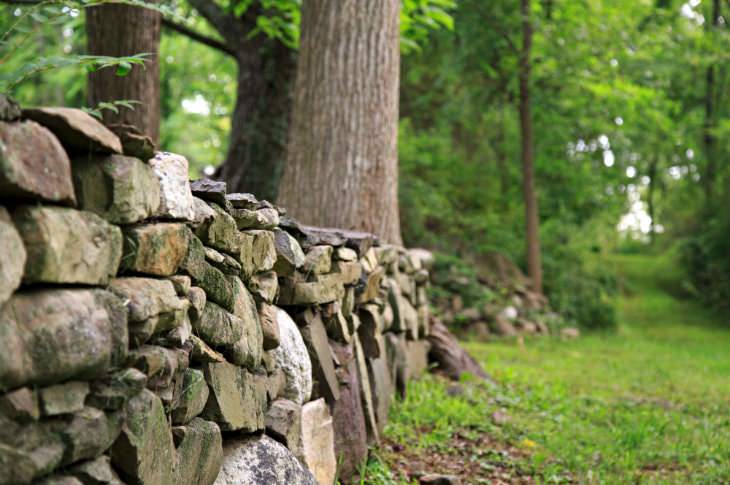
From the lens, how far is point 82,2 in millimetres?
3078

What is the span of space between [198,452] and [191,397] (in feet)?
0.60

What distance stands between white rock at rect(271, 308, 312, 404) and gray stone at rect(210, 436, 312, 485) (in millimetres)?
417

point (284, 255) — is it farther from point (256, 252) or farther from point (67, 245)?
point (67, 245)

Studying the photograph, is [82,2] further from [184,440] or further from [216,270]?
[184,440]

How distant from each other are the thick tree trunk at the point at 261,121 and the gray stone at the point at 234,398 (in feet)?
21.2

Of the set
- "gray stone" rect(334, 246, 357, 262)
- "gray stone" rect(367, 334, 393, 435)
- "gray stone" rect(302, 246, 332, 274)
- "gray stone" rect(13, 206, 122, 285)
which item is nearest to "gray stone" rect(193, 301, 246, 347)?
"gray stone" rect(13, 206, 122, 285)

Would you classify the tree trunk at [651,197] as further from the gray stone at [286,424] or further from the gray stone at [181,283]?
the gray stone at [181,283]

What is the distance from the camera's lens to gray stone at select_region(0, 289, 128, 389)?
1707 millimetres

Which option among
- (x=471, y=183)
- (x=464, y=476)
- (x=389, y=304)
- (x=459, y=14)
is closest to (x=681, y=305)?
(x=471, y=183)

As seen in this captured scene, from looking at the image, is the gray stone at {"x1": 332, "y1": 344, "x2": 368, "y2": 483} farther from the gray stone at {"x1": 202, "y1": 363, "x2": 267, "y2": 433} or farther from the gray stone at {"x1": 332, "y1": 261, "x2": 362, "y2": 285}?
the gray stone at {"x1": 202, "y1": 363, "x2": 267, "y2": 433}

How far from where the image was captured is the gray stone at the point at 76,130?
1891mm

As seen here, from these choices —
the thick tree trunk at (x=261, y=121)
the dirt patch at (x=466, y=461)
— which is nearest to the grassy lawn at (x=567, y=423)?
the dirt patch at (x=466, y=461)

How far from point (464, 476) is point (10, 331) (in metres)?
3.25

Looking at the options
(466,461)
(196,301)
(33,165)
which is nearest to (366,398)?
(466,461)
